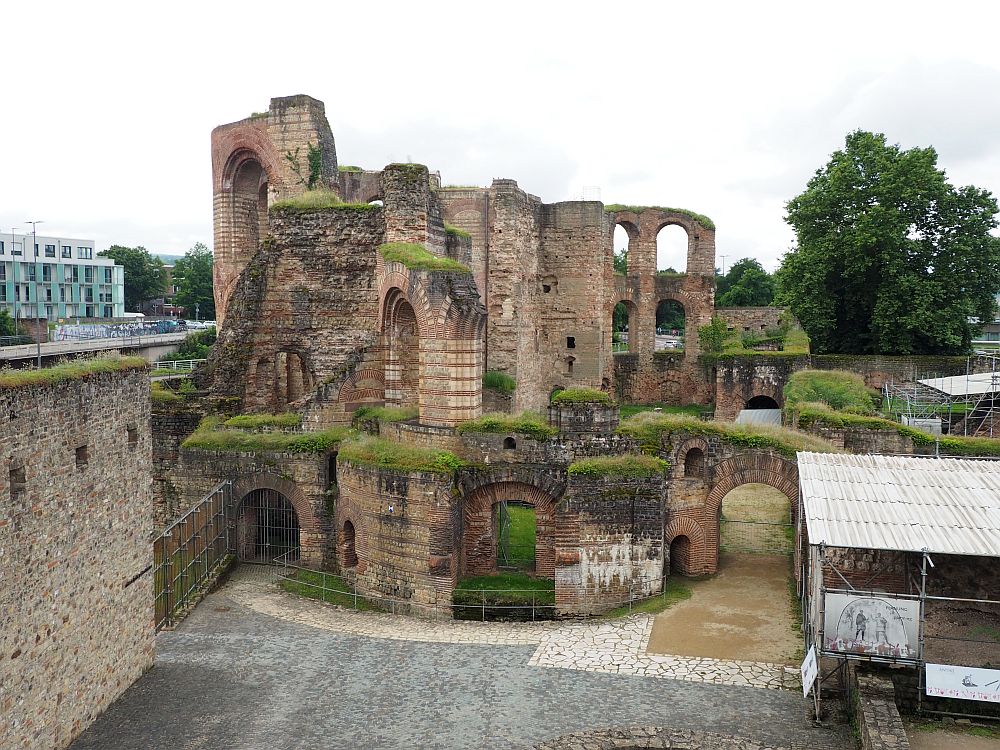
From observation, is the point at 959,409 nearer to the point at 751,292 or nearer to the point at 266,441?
the point at 266,441

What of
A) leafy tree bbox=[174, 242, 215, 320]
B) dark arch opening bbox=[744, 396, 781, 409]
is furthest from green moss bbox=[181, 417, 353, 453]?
leafy tree bbox=[174, 242, 215, 320]

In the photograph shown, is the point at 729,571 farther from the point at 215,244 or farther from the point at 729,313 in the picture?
the point at 729,313

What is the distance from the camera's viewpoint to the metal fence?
48.5 ft

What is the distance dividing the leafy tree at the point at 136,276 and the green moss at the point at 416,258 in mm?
54637

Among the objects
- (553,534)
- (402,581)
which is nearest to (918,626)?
(553,534)

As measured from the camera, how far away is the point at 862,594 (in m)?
10.3

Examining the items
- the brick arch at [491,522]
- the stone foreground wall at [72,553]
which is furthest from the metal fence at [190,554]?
the brick arch at [491,522]

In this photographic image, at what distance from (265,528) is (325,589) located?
2.82m

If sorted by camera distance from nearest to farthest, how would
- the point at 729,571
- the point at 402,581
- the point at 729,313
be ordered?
the point at 402,581
the point at 729,571
the point at 729,313

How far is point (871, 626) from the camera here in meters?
10.2

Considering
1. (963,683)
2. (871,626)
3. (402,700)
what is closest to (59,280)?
(402,700)

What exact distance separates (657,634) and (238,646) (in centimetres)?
674

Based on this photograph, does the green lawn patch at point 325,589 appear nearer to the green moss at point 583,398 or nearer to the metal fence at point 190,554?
the metal fence at point 190,554

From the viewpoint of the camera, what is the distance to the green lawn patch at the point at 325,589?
15.7m
